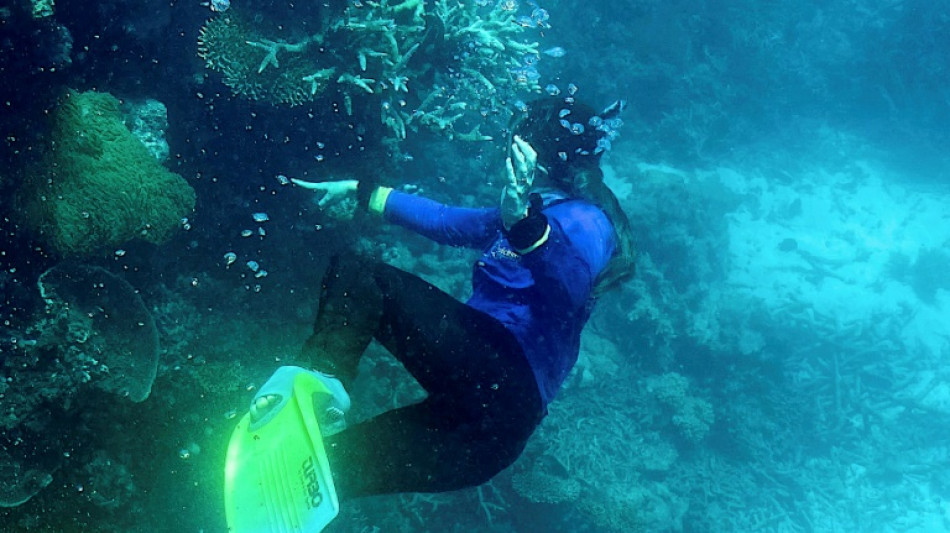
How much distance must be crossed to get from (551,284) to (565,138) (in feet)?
4.02

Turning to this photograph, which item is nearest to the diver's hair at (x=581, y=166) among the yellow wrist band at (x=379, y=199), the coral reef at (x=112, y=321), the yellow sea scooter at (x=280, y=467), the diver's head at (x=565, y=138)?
the diver's head at (x=565, y=138)

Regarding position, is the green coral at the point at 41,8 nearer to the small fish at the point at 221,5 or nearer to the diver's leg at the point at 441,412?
the small fish at the point at 221,5

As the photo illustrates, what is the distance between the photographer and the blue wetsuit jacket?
303cm

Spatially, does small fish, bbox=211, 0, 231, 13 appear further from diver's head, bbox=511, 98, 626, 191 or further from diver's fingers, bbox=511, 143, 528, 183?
diver's fingers, bbox=511, 143, 528, 183

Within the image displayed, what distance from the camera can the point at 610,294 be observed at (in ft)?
34.8

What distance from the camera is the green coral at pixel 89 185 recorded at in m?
3.94

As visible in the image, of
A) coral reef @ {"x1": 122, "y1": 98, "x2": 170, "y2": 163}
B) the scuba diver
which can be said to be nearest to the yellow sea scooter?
the scuba diver

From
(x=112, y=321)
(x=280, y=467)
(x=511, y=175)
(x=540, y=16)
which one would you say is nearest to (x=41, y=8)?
(x=112, y=321)

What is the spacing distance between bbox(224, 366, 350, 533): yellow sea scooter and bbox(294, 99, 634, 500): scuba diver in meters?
0.24

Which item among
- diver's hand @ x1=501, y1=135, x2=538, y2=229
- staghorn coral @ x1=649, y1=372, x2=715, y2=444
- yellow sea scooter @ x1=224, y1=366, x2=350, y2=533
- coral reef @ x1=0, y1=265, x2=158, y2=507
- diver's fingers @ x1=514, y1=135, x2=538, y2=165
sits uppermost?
diver's fingers @ x1=514, y1=135, x2=538, y2=165

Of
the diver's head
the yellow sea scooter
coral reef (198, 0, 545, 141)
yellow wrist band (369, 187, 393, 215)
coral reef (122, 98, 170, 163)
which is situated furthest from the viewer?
coral reef (198, 0, 545, 141)

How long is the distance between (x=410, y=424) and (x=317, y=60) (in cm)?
399

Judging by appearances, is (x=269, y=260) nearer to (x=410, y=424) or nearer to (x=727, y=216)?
(x=410, y=424)

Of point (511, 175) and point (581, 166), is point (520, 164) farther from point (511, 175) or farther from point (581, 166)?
point (581, 166)
